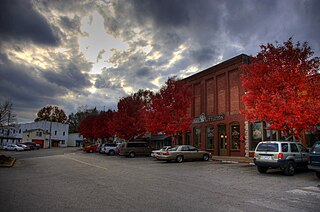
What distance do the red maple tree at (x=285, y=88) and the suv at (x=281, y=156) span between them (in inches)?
110

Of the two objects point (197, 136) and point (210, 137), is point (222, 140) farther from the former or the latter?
point (197, 136)

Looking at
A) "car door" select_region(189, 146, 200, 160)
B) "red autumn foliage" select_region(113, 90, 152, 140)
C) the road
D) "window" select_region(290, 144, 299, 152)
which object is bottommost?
the road

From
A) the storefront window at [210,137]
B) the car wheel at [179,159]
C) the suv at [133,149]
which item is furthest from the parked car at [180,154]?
the storefront window at [210,137]

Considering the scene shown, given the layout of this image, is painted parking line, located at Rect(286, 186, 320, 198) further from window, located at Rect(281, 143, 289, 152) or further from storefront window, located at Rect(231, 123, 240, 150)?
storefront window, located at Rect(231, 123, 240, 150)

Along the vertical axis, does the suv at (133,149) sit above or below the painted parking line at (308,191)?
above

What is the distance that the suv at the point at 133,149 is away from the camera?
93.6ft

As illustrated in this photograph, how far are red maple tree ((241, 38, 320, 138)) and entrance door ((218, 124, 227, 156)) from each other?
9961 millimetres

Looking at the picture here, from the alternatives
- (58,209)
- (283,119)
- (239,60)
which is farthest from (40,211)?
(239,60)

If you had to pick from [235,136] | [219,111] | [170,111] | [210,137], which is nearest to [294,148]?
[235,136]

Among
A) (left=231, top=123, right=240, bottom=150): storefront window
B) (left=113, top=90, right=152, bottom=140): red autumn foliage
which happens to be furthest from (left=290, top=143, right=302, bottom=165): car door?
(left=113, top=90, right=152, bottom=140): red autumn foliage

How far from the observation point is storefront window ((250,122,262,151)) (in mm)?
25031

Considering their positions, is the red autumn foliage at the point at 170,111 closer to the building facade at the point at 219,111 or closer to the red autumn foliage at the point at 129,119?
the building facade at the point at 219,111

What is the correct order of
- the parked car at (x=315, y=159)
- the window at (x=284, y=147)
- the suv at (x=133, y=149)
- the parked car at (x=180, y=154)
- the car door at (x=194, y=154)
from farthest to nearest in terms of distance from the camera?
1. the suv at (x=133, y=149)
2. the car door at (x=194, y=154)
3. the parked car at (x=180, y=154)
4. the window at (x=284, y=147)
5. the parked car at (x=315, y=159)

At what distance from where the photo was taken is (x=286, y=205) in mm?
6930
